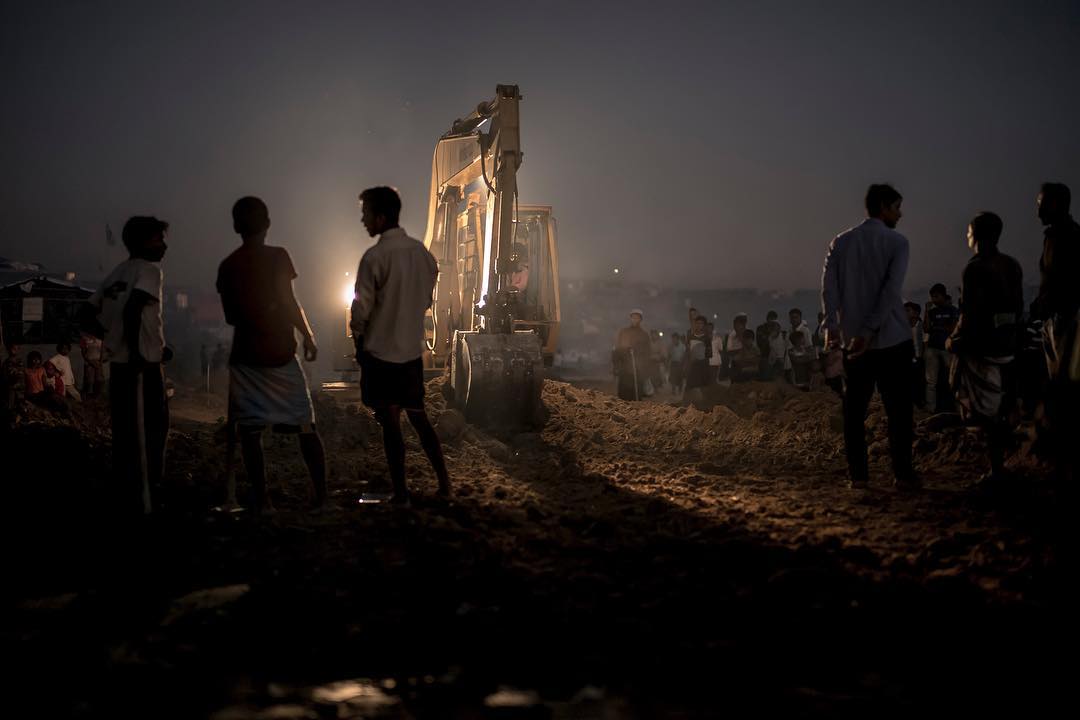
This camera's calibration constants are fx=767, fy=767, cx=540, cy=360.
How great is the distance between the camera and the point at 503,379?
31.0 feet

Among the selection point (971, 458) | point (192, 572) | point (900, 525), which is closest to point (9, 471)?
point (192, 572)

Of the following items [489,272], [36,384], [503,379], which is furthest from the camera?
[36,384]

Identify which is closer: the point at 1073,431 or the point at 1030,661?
the point at 1030,661

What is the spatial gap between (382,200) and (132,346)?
6.10 feet

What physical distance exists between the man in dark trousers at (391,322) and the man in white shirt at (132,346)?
1.31 metres

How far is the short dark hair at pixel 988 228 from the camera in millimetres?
5516

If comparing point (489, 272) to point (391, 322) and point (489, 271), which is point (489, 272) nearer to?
point (489, 271)

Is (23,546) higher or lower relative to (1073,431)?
lower

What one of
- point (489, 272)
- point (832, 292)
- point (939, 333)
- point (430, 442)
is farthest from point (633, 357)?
point (430, 442)

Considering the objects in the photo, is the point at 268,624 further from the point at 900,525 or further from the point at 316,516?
the point at 900,525

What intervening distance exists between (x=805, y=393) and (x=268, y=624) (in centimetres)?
836

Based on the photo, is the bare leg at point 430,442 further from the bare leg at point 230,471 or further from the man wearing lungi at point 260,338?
the bare leg at point 230,471

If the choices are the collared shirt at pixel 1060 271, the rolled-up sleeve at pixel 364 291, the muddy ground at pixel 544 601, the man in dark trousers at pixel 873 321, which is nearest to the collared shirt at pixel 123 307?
the muddy ground at pixel 544 601

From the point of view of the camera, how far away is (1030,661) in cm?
259
